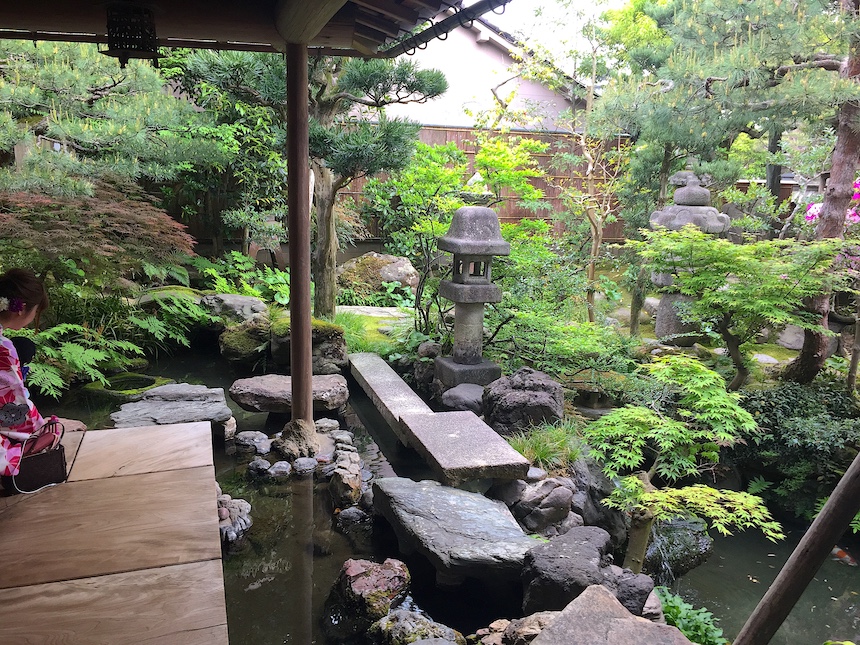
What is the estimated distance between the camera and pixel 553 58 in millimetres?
10695

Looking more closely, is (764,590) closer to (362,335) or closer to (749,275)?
(749,275)

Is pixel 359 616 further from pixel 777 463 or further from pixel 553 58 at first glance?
pixel 553 58

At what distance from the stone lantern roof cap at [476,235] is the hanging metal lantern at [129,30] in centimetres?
336

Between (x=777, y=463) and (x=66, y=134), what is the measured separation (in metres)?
7.28

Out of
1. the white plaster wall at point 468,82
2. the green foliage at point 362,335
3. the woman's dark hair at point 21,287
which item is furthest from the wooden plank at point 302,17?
the white plaster wall at point 468,82

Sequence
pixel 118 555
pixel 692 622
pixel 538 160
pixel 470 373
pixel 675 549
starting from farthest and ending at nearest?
pixel 538 160 → pixel 470 373 → pixel 675 549 → pixel 692 622 → pixel 118 555

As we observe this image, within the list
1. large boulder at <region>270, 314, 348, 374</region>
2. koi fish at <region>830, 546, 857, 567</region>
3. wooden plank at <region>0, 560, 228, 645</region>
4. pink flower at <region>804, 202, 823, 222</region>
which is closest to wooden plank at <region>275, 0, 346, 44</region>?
wooden plank at <region>0, 560, 228, 645</region>

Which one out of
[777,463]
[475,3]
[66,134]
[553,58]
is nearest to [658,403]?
[777,463]

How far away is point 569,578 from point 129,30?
4.13m

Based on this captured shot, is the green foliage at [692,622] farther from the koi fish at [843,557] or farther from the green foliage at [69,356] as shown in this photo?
the green foliage at [69,356]

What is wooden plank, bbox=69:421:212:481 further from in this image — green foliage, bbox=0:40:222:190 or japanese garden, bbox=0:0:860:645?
green foliage, bbox=0:40:222:190

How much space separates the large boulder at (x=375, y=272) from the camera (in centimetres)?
1094

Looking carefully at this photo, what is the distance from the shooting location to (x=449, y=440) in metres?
4.89

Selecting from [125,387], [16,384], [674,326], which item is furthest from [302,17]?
[674,326]
